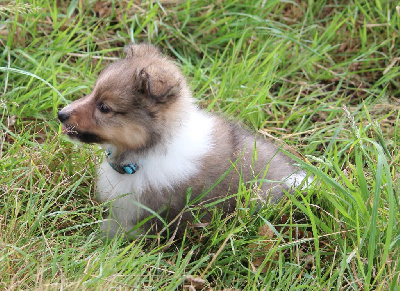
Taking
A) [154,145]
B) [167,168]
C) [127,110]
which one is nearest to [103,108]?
[127,110]

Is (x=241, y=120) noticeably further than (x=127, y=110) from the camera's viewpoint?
Yes

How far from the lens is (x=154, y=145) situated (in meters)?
3.51

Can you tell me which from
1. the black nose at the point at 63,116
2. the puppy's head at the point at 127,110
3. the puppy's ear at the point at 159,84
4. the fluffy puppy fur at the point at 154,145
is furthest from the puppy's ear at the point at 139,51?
the black nose at the point at 63,116

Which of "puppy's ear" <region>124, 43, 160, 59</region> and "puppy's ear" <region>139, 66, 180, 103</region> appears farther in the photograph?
"puppy's ear" <region>124, 43, 160, 59</region>

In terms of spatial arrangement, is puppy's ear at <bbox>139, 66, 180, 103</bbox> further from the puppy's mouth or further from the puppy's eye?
the puppy's mouth

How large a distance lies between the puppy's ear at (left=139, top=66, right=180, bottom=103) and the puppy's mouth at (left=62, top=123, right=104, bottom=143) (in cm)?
40

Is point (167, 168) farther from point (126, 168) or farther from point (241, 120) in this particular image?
point (241, 120)

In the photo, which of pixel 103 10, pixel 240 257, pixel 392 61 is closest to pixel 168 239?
pixel 240 257

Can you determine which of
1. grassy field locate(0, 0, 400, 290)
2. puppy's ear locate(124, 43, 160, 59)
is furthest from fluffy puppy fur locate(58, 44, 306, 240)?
grassy field locate(0, 0, 400, 290)

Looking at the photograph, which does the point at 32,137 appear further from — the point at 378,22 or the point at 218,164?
the point at 378,22

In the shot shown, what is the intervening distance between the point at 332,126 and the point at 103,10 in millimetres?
2218

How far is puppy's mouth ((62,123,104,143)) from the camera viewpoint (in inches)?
136

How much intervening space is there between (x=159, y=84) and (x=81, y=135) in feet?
1.89

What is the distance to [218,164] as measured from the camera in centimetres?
374
